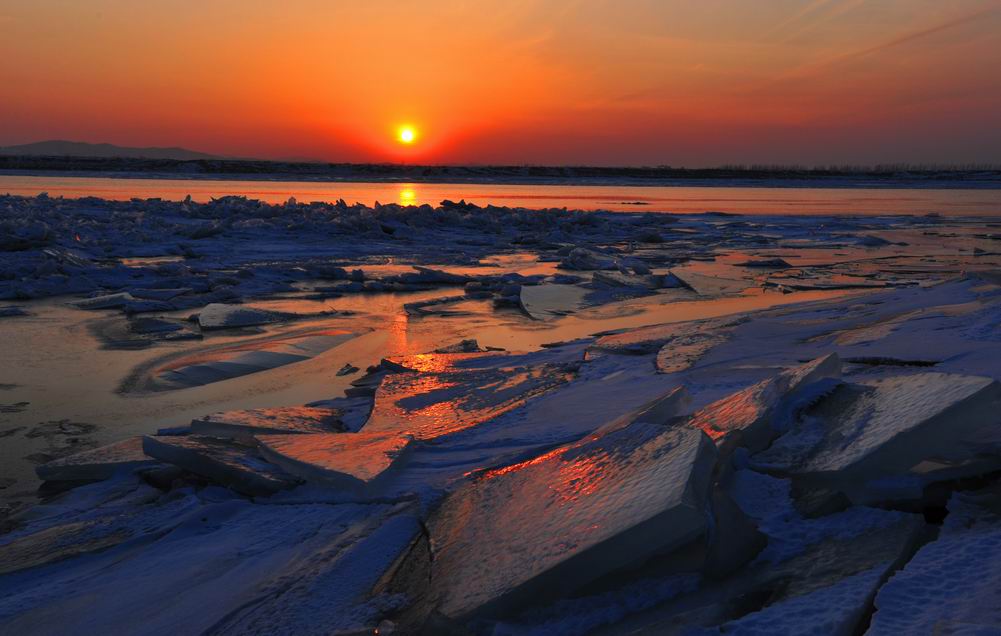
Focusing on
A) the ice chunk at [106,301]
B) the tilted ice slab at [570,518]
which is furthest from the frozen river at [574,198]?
the tilted ice slab at [570,518]

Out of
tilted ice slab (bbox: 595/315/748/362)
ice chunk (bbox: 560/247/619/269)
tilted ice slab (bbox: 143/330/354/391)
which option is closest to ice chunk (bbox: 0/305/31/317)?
tilted ice slab (bbox: 143/330/354/391)

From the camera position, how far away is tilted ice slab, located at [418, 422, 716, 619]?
135 cm

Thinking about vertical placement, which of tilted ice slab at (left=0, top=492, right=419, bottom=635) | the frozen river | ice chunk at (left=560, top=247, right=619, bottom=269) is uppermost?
the frozen river

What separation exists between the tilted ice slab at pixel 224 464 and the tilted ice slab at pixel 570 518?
55 cm

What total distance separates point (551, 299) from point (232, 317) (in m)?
2.40

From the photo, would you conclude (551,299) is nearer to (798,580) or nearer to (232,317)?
(232,317)

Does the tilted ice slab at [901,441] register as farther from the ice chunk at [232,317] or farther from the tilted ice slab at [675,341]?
the ice chunk at [232,317]

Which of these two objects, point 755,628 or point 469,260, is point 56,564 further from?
point 469,260

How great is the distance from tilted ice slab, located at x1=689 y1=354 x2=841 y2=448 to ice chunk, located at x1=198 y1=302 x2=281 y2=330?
354 cm

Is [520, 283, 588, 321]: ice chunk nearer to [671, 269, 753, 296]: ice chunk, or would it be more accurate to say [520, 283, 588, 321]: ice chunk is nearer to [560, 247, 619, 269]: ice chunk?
[671, 269, 753, 296]: ice chunk

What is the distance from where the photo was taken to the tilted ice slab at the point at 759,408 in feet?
6.01

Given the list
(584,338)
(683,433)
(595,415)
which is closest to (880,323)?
(584,338)

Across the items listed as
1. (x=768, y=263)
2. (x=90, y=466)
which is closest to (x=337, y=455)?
(x=90, y=466)

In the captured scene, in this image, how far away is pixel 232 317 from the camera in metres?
4.84
